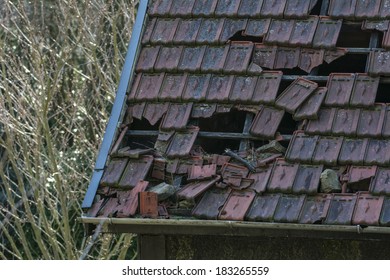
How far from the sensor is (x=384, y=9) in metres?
7.20

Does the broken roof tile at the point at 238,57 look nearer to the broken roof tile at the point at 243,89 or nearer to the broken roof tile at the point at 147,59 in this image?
the broken roof tile at the point at 243,89

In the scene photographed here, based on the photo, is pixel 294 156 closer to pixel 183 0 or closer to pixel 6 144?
pixel 183 0

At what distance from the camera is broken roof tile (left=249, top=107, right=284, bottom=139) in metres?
6.94

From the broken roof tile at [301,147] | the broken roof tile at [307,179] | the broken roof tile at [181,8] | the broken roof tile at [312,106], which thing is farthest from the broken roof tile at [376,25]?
the broken roof tile at [181,8]

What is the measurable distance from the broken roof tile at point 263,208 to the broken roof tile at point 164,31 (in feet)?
4.74

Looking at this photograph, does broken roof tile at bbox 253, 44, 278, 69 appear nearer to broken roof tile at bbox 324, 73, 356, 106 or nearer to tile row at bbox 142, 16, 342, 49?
tile row at bbox 142, 16, 342, 49

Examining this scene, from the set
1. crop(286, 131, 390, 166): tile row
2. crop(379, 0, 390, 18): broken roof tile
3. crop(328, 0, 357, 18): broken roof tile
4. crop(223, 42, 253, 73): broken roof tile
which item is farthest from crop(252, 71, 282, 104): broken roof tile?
crop(379, 0, 390, 18): broken roof tile

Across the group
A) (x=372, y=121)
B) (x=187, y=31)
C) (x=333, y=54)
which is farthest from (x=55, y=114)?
(x=372, y=121)

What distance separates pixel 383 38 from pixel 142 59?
164 centimetres

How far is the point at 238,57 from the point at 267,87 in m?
0.33

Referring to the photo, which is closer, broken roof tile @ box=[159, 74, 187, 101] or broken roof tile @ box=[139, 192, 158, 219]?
broken roof tile @ box=[139, 192, 158, 219]

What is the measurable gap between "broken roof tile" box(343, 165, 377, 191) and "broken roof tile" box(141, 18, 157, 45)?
71.5 inches

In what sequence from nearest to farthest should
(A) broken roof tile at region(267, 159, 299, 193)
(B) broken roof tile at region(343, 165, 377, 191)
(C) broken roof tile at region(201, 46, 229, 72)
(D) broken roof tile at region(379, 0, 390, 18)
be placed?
(B) broken roof tile at region(343, 165, 377, 191) → (A) broken roof tile at region(267, 159, 299, 193) → (D) broken roof tile at region(379, 0, 390, 18) → (C) broken roof tile at region(201, 46, 229, 72)

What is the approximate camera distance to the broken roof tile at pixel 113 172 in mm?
7000
